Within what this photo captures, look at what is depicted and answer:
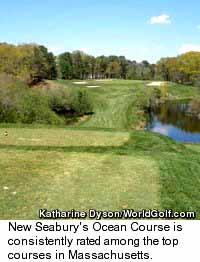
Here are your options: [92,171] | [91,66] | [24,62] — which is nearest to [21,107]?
[92,171]

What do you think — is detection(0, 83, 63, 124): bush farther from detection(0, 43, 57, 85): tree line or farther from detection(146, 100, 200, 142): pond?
detection(0, 43, 57, 85): tree line

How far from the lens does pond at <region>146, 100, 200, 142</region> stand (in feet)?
180

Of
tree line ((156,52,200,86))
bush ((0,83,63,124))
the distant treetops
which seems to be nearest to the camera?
bush ((0,83,63,124))

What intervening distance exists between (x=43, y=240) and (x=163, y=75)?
139 m

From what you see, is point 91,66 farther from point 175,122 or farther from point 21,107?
point 21,107

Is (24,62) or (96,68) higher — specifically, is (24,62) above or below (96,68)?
below

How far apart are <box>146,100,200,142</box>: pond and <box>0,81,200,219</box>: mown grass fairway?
30.3m

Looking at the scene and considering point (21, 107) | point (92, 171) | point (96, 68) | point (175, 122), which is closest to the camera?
point (92, 171)

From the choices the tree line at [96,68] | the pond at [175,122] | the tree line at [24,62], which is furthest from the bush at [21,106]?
the tree line at [96,68]

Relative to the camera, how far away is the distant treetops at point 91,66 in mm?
89812

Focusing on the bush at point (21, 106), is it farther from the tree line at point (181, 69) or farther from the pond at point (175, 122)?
the tree line at point (181, 69)

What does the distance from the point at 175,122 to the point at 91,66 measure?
7817 cm

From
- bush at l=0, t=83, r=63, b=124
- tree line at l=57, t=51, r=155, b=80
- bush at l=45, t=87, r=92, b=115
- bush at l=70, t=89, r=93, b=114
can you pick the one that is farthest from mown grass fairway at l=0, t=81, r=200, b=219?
tree line at l=57, t=51, r=155, b=80

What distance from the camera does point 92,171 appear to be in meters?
14.5
